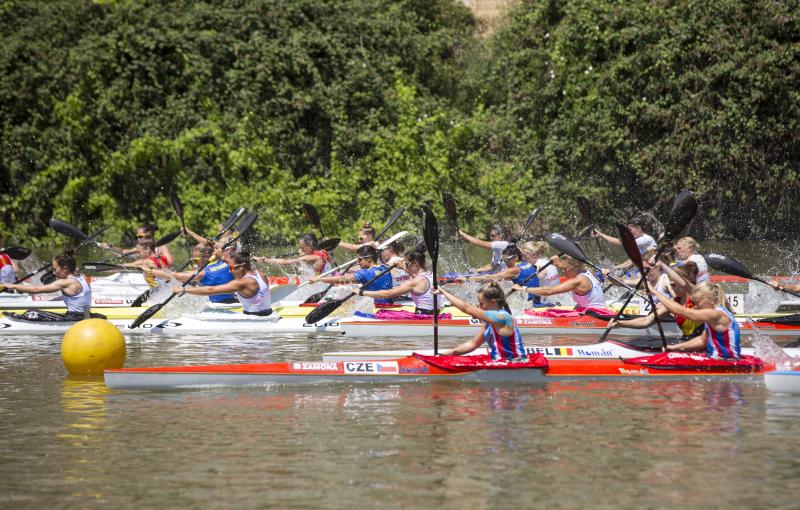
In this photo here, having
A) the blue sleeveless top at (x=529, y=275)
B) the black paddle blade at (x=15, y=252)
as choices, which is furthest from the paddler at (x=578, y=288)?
the black paddle blade at (x=15, y=252)

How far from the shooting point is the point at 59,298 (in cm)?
1948

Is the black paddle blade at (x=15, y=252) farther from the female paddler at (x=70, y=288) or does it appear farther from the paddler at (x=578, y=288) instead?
the paddler at (x=578, y=288)

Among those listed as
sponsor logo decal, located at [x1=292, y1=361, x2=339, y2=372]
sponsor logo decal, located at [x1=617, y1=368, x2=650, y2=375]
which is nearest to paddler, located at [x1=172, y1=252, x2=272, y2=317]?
sponsor logo decal, located at [x1=292, y1=361, x2=339, y2=372]

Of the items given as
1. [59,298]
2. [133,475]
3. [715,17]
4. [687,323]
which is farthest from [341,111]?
[133,475]

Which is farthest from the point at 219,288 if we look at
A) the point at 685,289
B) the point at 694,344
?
the point at 694,344

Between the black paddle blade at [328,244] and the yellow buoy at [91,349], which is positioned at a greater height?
the black paddle blade at [328,244]

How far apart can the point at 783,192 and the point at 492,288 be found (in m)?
20.7

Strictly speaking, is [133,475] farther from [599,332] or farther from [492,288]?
[599,332]

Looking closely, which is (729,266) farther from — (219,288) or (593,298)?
(219,288)

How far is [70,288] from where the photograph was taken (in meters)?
16.0

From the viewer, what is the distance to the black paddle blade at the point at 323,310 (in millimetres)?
16375

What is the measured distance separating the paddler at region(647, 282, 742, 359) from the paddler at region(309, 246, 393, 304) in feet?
18.7

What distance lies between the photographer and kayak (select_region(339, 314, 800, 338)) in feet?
52.8

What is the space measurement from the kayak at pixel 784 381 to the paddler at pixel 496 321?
2436mm
